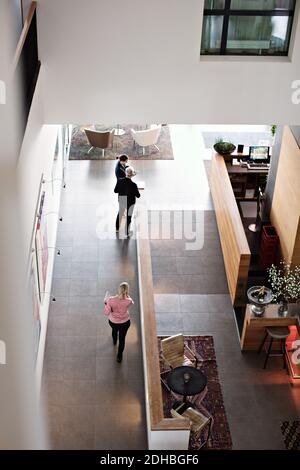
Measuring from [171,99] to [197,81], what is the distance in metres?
0.44

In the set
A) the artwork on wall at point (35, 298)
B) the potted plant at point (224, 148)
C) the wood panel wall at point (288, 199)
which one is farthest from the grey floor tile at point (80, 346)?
the potted plant at point (224, 148)

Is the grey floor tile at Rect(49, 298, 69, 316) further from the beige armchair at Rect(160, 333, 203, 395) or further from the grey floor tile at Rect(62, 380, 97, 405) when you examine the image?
the beige armchair at Rect(160, 333, 203, 395)

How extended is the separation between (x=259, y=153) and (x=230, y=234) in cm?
299

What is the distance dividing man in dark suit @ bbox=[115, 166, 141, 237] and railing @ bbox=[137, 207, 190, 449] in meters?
1.37

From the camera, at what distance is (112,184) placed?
13266 millimetres

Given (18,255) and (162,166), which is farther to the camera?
(162,166)

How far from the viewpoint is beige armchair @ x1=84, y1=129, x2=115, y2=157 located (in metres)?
14.1

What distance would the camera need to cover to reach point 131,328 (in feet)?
31.6

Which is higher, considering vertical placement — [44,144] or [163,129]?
[44,144]

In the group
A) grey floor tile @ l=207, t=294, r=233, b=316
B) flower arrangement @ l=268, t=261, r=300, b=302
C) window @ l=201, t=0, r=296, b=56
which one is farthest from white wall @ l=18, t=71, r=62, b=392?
flower arrangement @ l=268, t=261, r=300, b=302
